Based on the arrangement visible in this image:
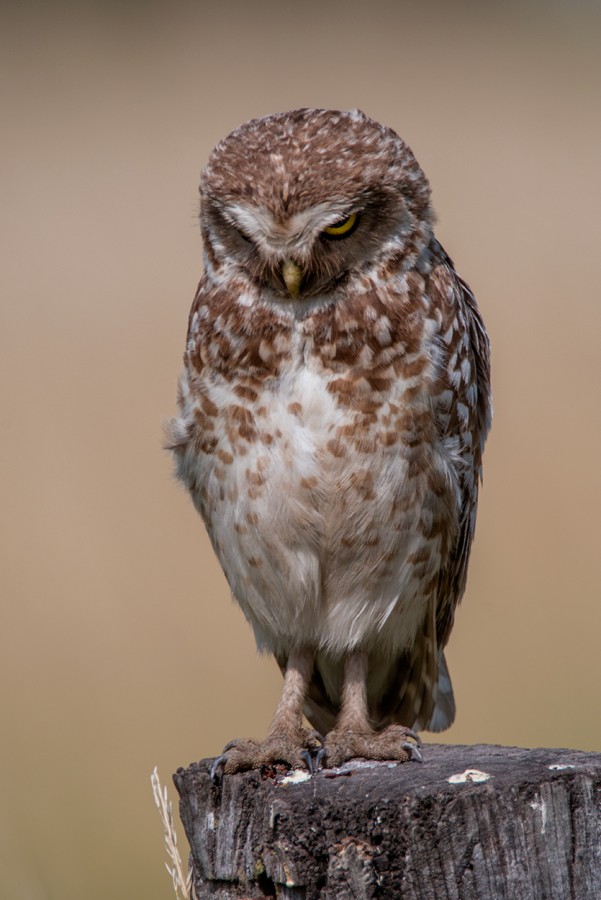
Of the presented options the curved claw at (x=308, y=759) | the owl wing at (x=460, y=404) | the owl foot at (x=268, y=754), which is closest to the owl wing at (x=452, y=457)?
the owl wing at (x=460, y=404)

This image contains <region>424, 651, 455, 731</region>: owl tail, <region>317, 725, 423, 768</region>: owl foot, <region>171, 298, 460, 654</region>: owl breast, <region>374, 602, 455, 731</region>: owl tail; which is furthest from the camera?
<region>424, 651, 455, 731</region>: owl tail

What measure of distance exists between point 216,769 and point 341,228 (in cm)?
138

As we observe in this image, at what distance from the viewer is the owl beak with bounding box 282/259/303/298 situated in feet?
10.6

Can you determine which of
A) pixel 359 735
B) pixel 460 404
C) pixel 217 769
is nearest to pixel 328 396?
pixel 460 404

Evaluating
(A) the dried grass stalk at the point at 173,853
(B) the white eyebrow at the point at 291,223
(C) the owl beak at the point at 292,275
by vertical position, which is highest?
(B) the white eyebrow at the point at 291,223

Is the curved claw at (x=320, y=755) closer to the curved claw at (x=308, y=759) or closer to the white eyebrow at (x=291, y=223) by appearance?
the curved claw at (x=308, y=759)

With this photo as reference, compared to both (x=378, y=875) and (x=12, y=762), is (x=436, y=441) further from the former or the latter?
(x=12, y=762)

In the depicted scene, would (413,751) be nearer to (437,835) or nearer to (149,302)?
(437,835)

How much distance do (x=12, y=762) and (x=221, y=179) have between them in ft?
9.48

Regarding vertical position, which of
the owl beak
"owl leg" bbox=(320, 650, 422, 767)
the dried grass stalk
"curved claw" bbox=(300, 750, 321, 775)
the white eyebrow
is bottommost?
the dried grass stalk

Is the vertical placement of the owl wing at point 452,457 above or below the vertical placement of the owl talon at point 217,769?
above

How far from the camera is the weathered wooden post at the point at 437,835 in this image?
2.30 meters

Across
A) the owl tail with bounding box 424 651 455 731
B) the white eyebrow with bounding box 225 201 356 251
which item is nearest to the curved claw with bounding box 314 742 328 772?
the owl tail with bounding box 424 651 455 731

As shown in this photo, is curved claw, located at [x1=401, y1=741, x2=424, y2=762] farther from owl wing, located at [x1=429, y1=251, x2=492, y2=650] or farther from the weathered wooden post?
owl wing, located at [x1=429, y1=251, x2=492, y2=650]
